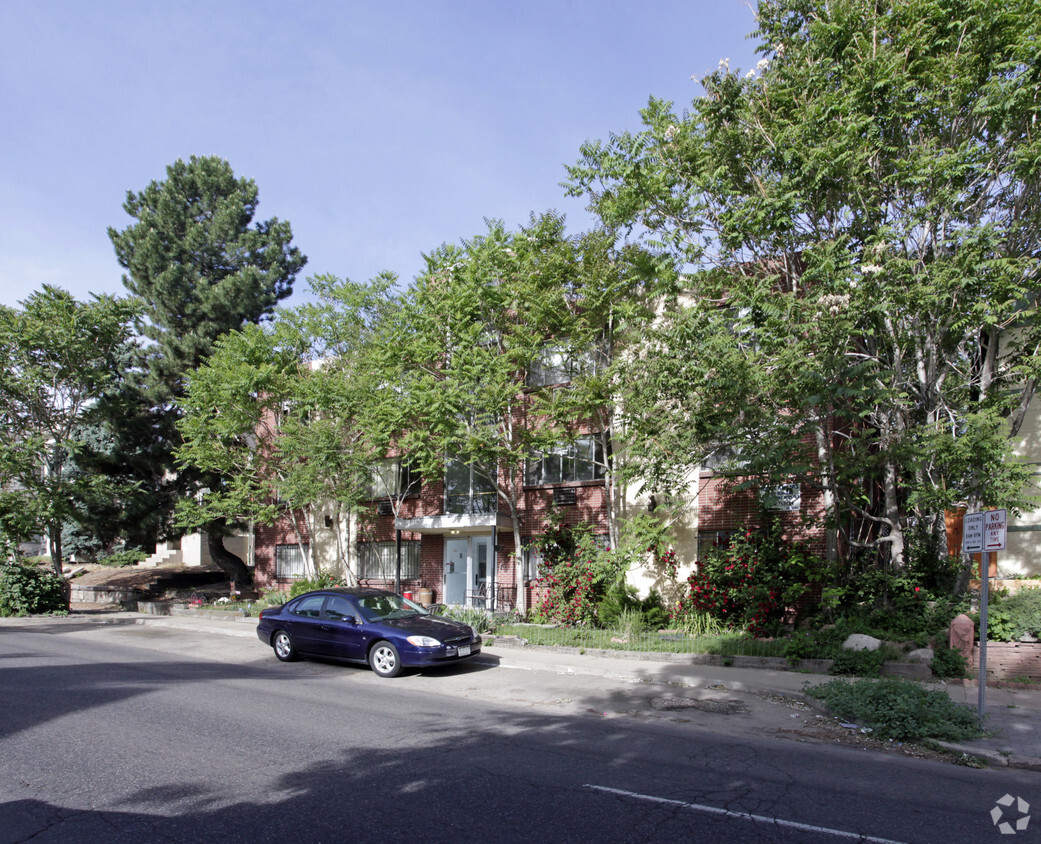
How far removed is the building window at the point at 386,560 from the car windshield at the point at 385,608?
31.1 feet

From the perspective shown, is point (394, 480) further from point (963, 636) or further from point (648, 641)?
point (963, 636)

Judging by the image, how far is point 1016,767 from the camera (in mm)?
7262

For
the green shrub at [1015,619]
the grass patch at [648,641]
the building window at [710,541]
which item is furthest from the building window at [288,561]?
the green shrub at [1015,619]


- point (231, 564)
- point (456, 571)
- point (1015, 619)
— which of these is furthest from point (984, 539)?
point (231, 564)

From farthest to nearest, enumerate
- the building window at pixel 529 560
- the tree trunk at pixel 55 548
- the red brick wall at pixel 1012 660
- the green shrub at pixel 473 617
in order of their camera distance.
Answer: the tree trunk at pixel 55 548 < the building window at pixel 529 560 < the green shrub at pixel 473 617 < the red brick wall at pixel 1012 660

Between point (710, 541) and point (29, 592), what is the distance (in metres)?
21.1

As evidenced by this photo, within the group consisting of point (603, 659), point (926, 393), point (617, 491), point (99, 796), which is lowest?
point (603, 659)

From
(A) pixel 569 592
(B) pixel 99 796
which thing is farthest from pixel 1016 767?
(A) pixel 569 592

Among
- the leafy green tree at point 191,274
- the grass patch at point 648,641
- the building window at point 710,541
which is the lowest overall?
the grass patch at point 648,641

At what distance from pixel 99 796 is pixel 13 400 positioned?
24.3m

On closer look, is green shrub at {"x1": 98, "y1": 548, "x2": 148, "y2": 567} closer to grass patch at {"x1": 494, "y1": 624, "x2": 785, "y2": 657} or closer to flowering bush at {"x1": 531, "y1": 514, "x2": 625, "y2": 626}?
flowering bush at {"x1": 531, "y1": 514, "x2": 625, "y2": 626}

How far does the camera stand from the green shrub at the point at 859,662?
1154 centimetres

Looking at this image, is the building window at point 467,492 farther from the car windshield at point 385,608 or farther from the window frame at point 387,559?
the car windshield at point 385,608

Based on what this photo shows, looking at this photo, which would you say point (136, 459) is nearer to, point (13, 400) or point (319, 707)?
point (13, 400)
